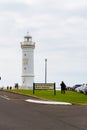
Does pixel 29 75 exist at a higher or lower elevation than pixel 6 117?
higher

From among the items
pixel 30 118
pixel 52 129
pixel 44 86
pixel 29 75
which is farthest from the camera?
pixel 29 75

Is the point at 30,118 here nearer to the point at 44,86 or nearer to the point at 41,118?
the point at 41,118

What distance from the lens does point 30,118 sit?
22.6 metres

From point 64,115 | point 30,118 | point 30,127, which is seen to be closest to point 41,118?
point 30,118

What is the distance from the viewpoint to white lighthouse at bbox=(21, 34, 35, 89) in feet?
295

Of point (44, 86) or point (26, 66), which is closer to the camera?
point (44, 86)

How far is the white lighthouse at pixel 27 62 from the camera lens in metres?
90.1

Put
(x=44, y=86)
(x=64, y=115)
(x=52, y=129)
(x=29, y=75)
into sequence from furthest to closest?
(x=29, y=75) → (x=44, y=86) → (x=64, y=115) → (x=52, y=129)

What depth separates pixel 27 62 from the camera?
92.8 meters

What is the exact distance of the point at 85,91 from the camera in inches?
2018

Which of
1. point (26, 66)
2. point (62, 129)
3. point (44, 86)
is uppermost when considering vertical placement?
point (26, 66)

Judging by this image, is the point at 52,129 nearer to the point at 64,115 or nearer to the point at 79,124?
the point at 79,124

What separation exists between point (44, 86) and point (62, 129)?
30.1m

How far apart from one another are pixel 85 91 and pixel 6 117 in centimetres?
2901
